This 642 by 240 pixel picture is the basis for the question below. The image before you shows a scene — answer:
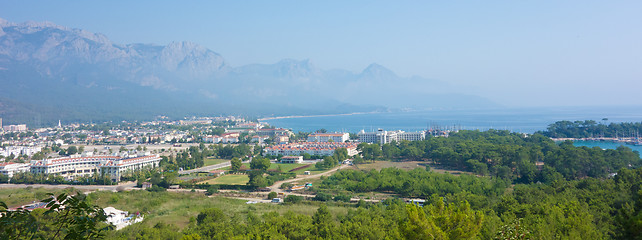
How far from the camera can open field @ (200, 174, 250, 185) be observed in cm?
2498

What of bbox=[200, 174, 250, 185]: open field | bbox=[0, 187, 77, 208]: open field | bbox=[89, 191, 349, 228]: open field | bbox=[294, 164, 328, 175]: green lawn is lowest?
bbox=[294, 164, 328, 175]: green lawn

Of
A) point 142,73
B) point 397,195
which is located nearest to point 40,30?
point 142,73

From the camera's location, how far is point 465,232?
20.5 feet

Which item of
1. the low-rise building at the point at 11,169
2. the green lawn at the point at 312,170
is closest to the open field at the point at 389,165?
the green lawn at the point at 312,170

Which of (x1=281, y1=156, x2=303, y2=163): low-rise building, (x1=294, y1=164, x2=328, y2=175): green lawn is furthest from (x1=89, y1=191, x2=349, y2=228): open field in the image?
(x1=281, y1=156, x2=303, y2=163): low-rise building

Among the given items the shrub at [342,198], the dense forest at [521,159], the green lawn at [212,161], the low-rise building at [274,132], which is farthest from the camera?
the low-rise building at [274,132]

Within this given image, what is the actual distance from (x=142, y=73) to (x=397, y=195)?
178 m

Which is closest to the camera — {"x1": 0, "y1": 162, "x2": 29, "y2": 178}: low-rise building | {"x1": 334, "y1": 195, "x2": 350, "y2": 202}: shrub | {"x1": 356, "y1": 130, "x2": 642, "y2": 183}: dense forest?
{"x1": 334, "y1": 195, "x2": 350, "y2": 202}: shrub

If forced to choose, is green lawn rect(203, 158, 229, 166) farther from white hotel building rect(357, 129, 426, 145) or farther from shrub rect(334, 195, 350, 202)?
white hotel building rect(357, 129, 426, 145)

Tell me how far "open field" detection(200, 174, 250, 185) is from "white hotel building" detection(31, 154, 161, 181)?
639 cm

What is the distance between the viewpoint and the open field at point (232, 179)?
82.0 feet

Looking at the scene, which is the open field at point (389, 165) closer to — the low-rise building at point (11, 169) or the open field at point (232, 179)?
the open field at point (232, 179)

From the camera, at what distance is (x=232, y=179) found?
26.1 m

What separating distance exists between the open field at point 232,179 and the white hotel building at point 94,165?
21.0 feet
